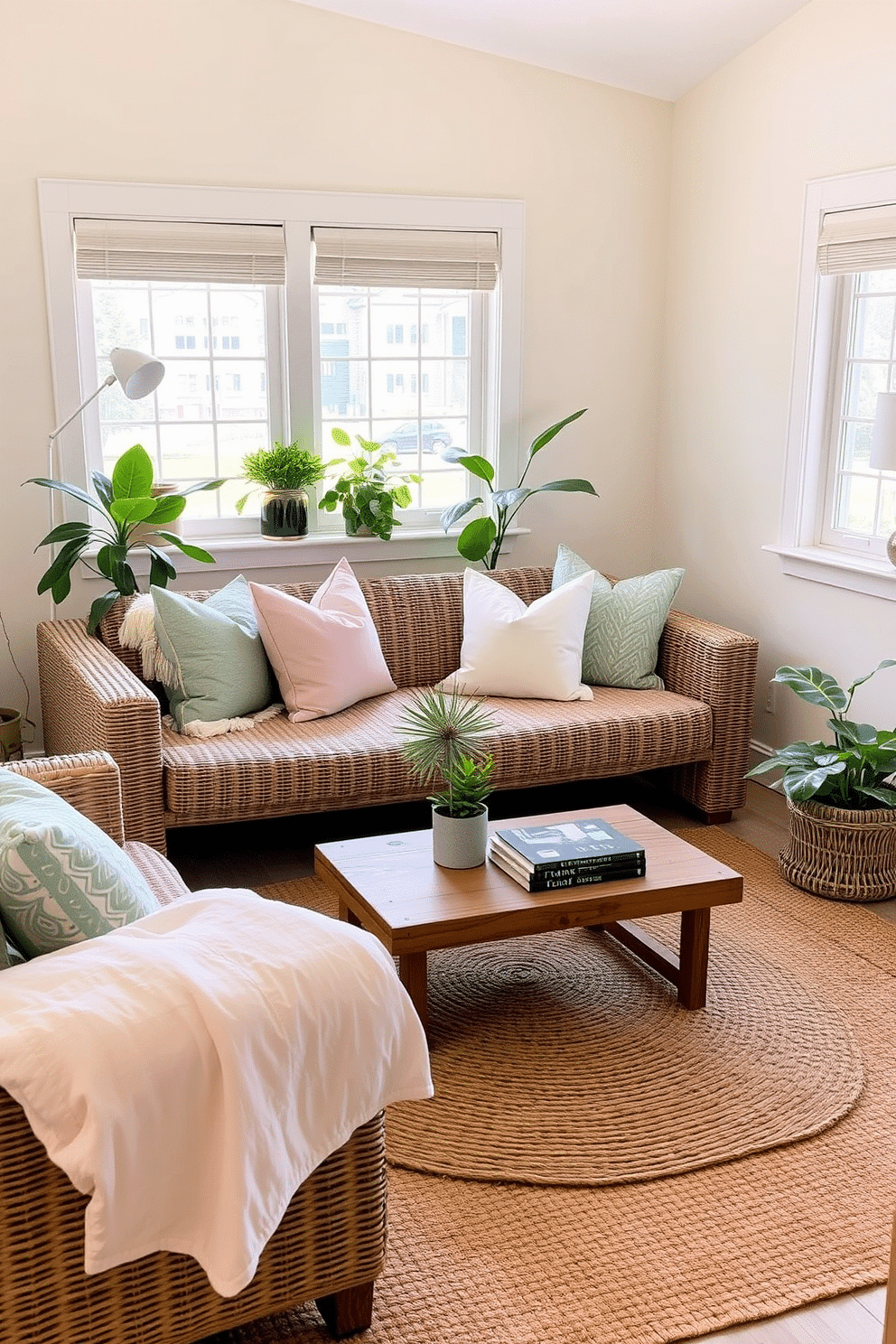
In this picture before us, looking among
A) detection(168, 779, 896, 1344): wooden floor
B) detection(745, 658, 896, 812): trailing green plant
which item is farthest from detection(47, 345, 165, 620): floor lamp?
detection(745, 658, 896, 812): trailing green plant

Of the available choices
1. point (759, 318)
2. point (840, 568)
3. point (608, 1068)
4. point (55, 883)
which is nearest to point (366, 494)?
point (759, 318)

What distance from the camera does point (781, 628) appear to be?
14.6 ft

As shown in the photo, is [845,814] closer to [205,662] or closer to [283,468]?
[205,662]

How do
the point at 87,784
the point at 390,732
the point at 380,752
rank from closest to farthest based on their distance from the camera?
the point at 87,784 → the point at 380,752 → the point at 390,732

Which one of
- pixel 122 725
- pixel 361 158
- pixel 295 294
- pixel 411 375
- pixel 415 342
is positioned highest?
pixel 361 158

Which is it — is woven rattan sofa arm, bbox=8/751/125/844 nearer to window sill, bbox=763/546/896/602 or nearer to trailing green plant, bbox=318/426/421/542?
trailing green plant, bbox=318/426/421/542

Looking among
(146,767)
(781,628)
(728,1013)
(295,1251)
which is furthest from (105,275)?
(295,1251)

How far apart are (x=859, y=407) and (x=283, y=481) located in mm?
1985

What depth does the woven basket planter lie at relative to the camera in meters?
3.49

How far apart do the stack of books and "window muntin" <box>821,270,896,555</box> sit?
1771 millimetres

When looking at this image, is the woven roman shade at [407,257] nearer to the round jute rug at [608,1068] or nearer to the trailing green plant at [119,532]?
the trailing green plant at [119,532]

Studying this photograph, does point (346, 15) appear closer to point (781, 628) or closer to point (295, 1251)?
point (781, 628)

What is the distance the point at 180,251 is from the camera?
4207 millimetres

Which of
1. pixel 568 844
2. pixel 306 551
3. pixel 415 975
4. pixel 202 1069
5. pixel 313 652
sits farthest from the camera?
pixel 306 551
